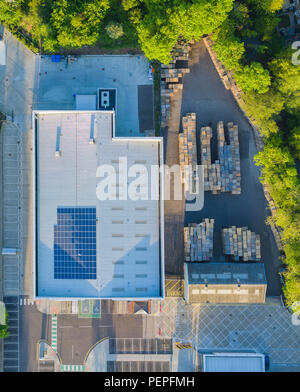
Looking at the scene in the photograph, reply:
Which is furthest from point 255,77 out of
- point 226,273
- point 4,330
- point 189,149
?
point 4,330

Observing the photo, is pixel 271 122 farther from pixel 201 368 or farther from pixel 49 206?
pixel 201 368

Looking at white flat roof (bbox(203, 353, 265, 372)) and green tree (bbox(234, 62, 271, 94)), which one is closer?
green tree (bbox(234, 62, 271, 94))

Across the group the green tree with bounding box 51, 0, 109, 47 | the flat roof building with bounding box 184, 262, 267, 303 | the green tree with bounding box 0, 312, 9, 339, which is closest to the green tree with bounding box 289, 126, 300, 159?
the flat roof building with bounding box 184, 262, 267, 303

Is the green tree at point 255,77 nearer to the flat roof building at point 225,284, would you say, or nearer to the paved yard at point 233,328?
the flat roof building at point 225,284

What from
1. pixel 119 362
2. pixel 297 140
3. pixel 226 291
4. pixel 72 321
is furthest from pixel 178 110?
pixel 119 362

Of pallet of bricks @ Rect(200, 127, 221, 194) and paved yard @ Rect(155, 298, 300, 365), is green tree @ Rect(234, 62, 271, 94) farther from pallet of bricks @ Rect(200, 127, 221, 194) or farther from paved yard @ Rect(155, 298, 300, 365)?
paved yard @ Rect(155, 298, 300, 365)

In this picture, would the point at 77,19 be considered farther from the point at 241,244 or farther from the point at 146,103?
the point at 241,244
